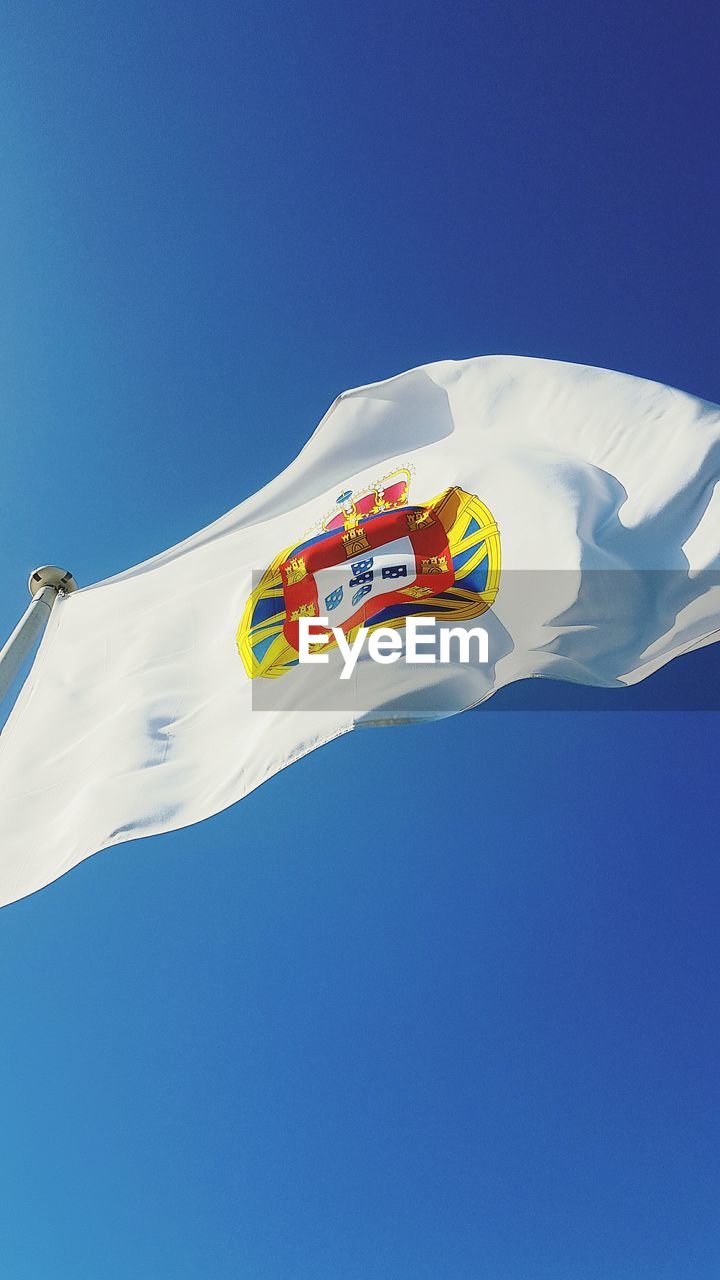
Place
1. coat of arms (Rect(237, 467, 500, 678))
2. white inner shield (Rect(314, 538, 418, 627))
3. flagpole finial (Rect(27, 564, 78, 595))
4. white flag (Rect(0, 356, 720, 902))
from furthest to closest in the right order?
flagpole finial (Rect(27, 564, 78, 595)) < white inner shield (Rect(314, 538, 418, 627)) < coat of arms (Rect(237, 467, 500, 678)) < white flag (Rect(0, 356, 720, 902))

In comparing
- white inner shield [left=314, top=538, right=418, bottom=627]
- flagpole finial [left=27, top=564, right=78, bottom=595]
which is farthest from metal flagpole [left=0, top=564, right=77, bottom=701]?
white inner shield [left=314, top=538, right=418, bottom=627]

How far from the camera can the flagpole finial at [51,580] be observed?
6.83 metres

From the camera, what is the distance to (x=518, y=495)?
5496 millimetres

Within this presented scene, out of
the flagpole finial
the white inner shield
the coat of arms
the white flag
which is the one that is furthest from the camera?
the flagpole finial

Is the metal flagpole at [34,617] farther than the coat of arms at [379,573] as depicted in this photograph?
Yes

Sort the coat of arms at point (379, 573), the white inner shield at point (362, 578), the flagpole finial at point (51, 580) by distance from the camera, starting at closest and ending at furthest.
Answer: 1. the coat of arms at point (379, 573)
2. the white inner shield at point (362, 578)
3. the flagpole finial at point (51, 580)

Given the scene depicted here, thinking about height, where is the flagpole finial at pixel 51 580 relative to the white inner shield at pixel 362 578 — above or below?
above

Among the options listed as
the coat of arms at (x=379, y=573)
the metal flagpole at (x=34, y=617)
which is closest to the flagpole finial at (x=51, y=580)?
the metal flagpole at (x=34, y=617)

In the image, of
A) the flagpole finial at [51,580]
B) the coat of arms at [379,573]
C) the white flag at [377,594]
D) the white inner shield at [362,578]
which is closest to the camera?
the white flag at [377,594]

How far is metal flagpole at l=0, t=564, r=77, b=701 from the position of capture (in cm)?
590

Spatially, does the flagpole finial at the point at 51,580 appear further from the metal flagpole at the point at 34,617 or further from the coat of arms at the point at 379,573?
the coat of arms at the point at 379,573

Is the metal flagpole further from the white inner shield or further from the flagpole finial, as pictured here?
the white inner shield

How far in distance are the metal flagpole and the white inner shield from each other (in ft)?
6.24

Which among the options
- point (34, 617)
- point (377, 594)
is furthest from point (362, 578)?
point (34, 617)
